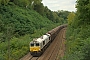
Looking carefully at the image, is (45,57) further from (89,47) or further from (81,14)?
(89,47)

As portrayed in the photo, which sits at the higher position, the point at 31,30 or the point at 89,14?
the point at 89,14

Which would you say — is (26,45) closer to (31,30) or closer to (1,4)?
(31,30)

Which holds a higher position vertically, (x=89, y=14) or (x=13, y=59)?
(x=89, y=14)

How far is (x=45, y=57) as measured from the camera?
99.7 feet

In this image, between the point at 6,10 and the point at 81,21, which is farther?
the point at 6,10

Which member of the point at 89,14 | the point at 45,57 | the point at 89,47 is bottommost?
the point at 45,57

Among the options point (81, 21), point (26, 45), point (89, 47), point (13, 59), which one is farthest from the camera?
point (26, 45)

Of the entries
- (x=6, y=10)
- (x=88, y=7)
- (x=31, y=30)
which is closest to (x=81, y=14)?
(x=88, y=7)

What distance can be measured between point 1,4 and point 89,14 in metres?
34.2

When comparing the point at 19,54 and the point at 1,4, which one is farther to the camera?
the point at 1,4

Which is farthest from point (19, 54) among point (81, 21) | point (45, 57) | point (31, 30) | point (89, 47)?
point (31, 30)

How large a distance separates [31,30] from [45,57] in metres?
25.6

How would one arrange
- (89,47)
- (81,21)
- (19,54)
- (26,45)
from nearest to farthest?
1. (89,47)
2. (19,54)
3. (81,21)
4. (26,45)

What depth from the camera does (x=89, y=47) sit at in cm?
1603
